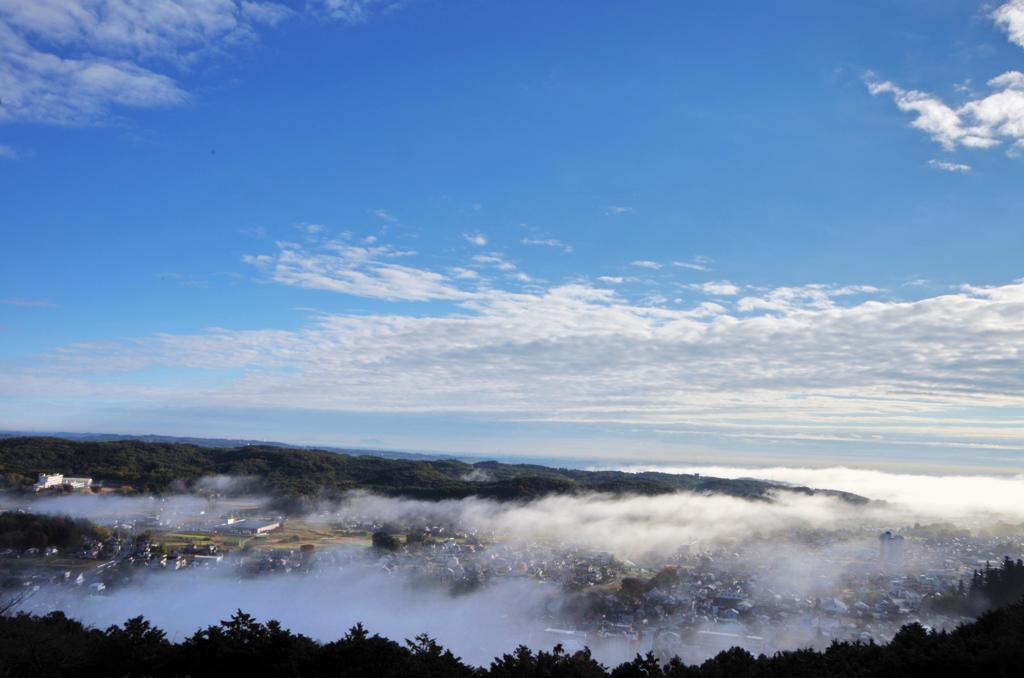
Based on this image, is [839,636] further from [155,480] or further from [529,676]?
[155,480]

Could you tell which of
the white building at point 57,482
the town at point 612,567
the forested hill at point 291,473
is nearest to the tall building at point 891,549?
Result: the town at point 612,567

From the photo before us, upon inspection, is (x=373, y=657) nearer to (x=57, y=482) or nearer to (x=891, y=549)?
(x=891, y=549)

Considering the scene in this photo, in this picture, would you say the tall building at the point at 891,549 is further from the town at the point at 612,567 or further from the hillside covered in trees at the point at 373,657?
the hillside covered in trees at the point at 373,657

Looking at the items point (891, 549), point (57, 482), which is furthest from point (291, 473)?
point (891, 549)

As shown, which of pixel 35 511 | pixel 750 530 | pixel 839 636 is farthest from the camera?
pixel 750 530

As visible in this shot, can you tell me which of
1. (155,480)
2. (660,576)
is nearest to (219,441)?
(155,480)
